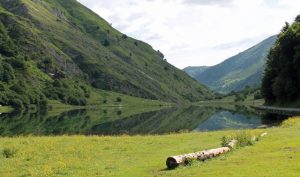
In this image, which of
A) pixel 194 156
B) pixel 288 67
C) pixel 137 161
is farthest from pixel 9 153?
pixel 288 67

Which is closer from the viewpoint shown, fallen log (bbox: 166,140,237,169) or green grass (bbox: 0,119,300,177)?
green grass (bbox: 0,119,300,177)

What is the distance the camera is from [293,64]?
140500mm

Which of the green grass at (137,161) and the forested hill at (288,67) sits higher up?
the forested hill at (288,67)

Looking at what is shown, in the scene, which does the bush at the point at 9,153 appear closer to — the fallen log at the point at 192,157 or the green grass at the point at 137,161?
the green grass at the point at 137,161

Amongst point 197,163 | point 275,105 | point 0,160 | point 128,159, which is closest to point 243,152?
point 197,163

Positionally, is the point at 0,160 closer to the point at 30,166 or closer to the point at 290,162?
the point at 30,166

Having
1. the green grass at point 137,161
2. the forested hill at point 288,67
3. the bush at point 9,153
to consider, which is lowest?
the green grass at point 137,161

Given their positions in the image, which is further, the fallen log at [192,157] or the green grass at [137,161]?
the fallen log at [192,157]

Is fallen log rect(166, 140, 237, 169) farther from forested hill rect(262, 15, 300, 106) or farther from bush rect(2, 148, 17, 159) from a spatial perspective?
forested hill rect(262, 15, 300, 106)

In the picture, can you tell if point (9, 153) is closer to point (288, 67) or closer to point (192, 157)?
point (192, 157)

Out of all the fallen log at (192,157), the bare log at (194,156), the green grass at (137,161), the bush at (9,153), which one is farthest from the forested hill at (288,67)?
the bush at (9,153)

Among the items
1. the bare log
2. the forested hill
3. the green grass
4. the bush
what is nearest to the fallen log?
the bare log

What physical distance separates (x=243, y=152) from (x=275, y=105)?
4937 inches

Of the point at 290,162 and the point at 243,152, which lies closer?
the point at 290,162
